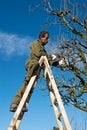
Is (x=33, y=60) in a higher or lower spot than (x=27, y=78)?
higher

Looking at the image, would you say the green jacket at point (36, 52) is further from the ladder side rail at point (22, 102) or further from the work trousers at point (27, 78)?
the ladder side rail at point (22, 102)

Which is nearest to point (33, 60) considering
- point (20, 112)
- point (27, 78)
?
point (27, 78)

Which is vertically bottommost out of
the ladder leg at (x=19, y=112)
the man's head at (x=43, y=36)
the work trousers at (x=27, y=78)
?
the ladder leg at (x=19, y=112)

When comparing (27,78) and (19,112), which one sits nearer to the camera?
(19,112)

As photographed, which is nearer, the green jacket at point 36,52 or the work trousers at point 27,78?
the work trousers at point 27,78

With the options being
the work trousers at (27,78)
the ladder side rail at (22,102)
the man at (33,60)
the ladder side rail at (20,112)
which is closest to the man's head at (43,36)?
the man at (33,60)

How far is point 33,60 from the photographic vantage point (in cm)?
909

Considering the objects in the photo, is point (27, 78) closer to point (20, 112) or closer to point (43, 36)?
point (20, 112)

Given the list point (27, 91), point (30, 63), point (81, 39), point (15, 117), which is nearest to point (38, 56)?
point (30, 63)

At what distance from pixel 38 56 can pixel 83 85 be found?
9.37 meters

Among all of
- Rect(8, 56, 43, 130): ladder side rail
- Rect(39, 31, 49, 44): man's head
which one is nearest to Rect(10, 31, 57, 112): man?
Rect(39, 31, 49, 44): man's head

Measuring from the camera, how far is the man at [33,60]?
8.90 m

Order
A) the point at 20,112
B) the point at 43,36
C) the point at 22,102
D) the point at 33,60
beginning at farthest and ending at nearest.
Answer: the point at 43,36 < the point at 33,60 < the point at 20,112 < the point at 22,102

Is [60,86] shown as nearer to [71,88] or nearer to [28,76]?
[71,88]
